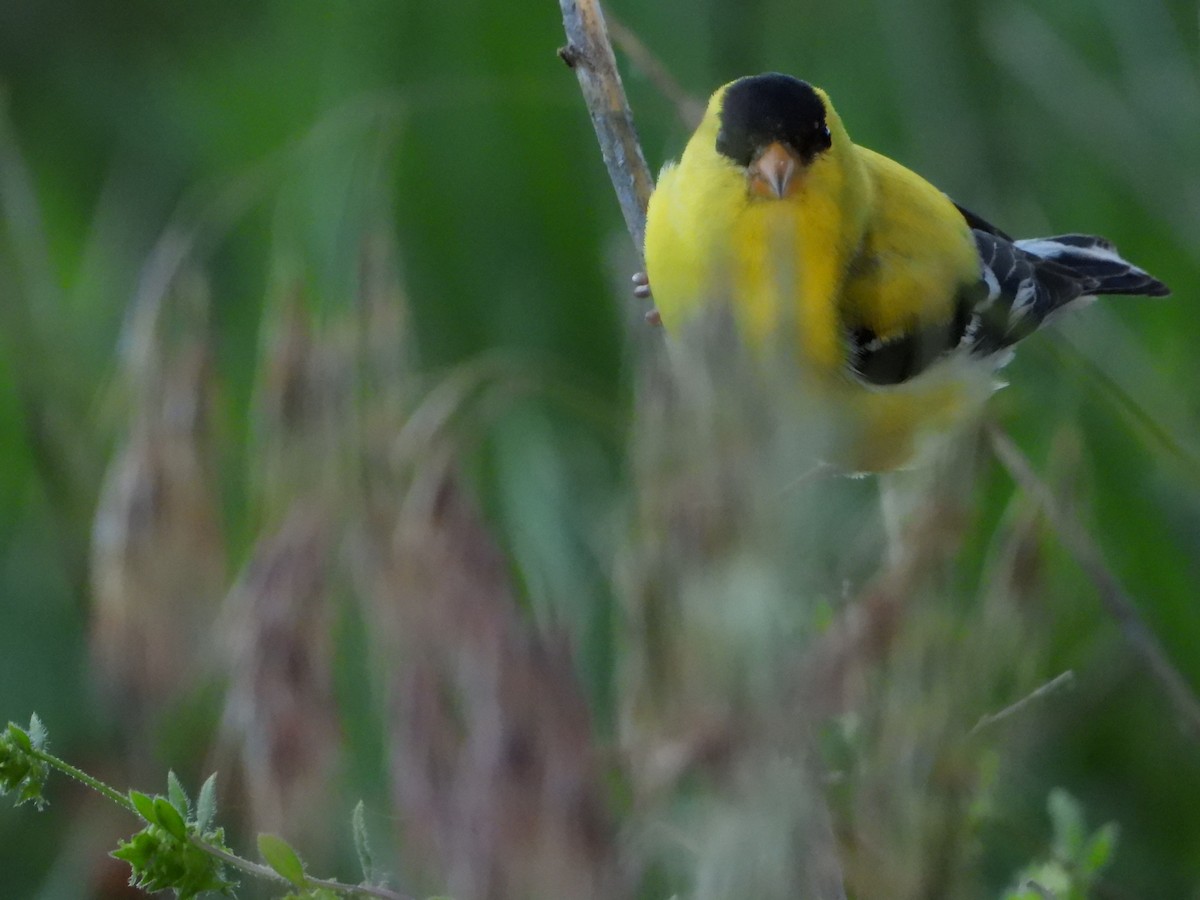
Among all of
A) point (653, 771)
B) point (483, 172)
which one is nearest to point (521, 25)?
point (483, 172)

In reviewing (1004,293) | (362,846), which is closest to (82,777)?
(362,846)

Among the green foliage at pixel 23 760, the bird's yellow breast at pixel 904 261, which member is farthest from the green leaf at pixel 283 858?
the bird's yellow breast at pixel 904 261

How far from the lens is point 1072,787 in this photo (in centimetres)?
209

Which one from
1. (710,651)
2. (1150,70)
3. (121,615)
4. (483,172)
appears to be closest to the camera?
(710,651)

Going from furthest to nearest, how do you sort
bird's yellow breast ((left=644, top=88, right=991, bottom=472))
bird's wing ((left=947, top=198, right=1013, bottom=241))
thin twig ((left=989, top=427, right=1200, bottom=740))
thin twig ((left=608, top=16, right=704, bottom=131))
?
bird's wing ((left=947, top=198, right=1013, bottom=241)), bird's yellow breast ((left=644, top=88, right=991, bottom=472)), thin twig ((left=608, top=16, right=704, bottom=131)), thin twig ((left=989, top=427, right=1200, bottom=740))

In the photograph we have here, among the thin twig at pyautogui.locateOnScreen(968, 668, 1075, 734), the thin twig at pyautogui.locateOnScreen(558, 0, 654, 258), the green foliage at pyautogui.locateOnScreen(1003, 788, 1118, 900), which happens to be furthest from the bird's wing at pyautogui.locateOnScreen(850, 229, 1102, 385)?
the thin twig at pyautogui.locateOnScreen(968, 668, 1075, 734)

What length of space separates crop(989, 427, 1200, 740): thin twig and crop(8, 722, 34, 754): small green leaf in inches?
29.4

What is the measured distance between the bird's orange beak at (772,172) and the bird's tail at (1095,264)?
2.16 ft

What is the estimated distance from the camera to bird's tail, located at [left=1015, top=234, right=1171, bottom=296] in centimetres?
218

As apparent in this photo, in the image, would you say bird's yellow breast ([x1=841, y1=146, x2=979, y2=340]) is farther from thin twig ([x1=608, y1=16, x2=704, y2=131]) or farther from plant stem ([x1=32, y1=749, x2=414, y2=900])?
plant stem ([x1=32, y1=749, x2=414, y2=900])

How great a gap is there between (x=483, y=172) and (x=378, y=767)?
4.36ft

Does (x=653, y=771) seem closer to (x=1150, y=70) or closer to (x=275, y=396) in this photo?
(x=275, y=396)

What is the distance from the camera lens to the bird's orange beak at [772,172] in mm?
1714

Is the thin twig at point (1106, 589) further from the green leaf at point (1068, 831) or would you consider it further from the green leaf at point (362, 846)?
the green leaf at point (362, 846)
